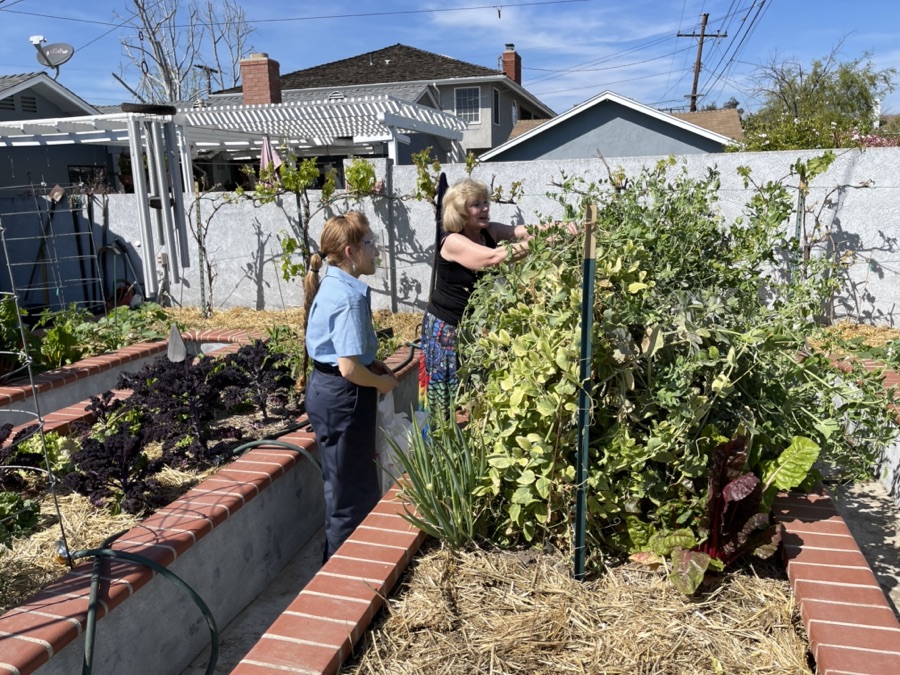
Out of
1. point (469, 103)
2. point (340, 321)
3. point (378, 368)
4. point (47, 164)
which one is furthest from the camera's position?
point (469, 103)

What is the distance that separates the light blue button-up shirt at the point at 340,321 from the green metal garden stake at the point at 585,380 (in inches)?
39.9

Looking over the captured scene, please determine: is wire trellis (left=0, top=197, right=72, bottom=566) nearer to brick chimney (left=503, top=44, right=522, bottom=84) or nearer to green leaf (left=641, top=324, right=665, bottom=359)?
green leaf (left=641, top=324, right=665, bottom=359)

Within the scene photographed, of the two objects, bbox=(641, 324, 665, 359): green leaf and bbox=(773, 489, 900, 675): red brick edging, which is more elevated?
bbox=(641, 324, 665, 359): green leaf

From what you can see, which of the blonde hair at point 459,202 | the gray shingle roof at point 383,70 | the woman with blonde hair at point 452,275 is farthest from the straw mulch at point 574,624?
the gray shingle roof at point 383,70

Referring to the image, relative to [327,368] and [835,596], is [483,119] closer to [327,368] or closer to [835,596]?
[327,368]

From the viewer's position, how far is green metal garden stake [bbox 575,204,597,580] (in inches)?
73.9

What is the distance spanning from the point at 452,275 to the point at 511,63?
27343 mm

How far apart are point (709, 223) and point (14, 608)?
3.06 meters

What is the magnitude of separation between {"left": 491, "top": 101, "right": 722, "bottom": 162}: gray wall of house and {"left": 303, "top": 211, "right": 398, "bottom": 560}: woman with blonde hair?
1750 centimetres

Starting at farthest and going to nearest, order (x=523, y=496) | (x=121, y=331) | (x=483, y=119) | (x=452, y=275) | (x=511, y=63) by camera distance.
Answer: (x=511, y=63)
(x=483, y=119)
(x=121, y=331)
(x=452, y=275)
(x=523, y=496)

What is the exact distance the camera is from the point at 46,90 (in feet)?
45.0

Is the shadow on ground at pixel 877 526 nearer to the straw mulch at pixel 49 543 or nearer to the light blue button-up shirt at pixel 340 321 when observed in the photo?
the light blue button-up shirt at pixel 340 321

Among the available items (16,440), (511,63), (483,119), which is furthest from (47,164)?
(511,63)

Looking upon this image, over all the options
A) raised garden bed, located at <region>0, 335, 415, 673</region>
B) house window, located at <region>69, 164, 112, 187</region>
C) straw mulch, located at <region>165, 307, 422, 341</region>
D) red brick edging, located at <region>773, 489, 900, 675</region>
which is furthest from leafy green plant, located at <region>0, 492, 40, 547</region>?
house window, located at <region>69, 164, 112, 187</region>
